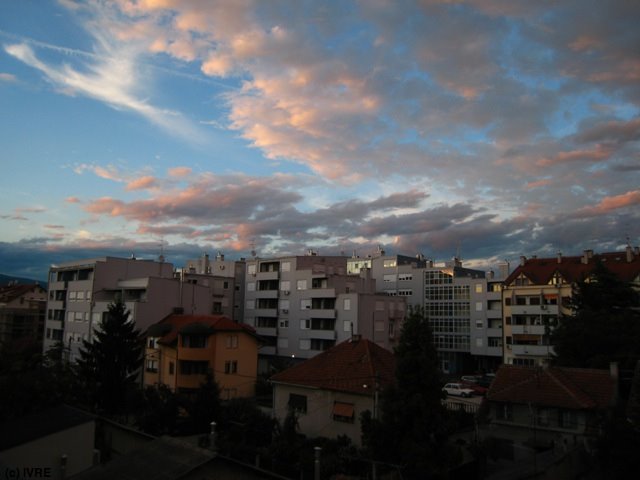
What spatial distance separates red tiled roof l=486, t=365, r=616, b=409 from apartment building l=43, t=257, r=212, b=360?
118 feet

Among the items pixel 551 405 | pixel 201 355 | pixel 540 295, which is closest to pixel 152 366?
pixel 201 355

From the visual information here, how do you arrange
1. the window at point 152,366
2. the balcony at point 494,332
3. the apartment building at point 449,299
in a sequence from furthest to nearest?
the apartment building at point 449,299 → the balcony at point 494,332 → the window at point 152,366

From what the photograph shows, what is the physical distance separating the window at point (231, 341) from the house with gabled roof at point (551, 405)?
24.0 metres

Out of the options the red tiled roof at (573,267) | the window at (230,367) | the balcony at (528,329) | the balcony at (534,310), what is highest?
the red tiled roof at (573,267)

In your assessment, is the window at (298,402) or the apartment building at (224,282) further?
the apartment building at (224,282)

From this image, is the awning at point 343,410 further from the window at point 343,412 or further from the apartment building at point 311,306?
the apartment building at point 311,306

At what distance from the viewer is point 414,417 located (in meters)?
20.1

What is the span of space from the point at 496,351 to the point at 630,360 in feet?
110

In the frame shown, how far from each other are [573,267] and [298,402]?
1713 inches

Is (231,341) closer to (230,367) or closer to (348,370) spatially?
(230,367)

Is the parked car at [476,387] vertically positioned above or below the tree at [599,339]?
below

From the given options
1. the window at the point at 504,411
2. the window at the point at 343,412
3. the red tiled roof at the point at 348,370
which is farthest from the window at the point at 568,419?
the window at the point at 343,412

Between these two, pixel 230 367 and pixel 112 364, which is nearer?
pixel 112 364

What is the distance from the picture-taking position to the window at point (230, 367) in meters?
46.7
